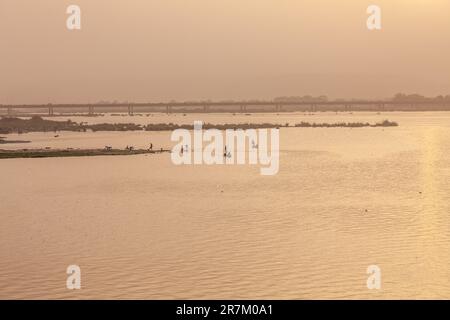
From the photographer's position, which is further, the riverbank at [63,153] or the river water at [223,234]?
the riverbank at [63,153]

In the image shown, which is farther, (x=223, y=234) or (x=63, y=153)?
(x=63, y=153)

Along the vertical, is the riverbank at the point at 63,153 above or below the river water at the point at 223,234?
above

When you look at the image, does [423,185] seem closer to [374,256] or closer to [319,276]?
[374,256]

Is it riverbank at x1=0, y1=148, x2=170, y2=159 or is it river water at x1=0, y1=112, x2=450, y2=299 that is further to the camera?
riverbank at x1=0, y1=148, x2=170, y2=159

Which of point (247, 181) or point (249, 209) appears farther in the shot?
point (247, 181)

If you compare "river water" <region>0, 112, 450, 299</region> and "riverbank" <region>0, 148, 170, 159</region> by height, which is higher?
"riverbank" <region>0, 148, 170, 159</region>

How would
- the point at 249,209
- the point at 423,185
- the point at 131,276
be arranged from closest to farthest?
the point at 131,276
the point at 249,209
the point at 423,185

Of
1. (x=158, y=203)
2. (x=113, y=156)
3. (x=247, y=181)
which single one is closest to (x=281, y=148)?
(x=113, y=156)

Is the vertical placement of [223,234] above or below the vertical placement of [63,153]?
below
